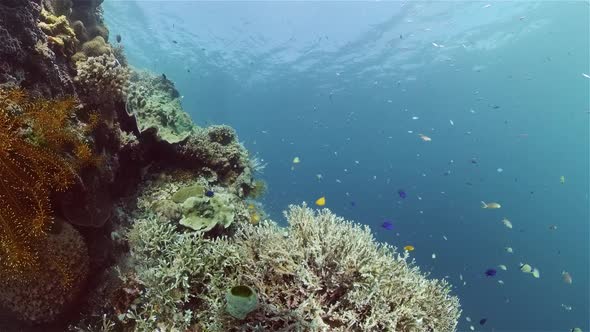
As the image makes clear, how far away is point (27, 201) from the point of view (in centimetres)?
388

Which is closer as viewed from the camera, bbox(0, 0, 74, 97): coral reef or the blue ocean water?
bbox(0, 0, 74, 97): coral reef

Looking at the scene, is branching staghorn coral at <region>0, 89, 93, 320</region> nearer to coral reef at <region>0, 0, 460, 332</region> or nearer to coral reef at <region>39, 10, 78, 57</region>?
coral reef at <region>0, 0, 460, 332</region>

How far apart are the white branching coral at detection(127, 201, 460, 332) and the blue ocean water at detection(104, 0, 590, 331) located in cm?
449

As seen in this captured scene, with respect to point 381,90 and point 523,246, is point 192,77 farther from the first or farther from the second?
point 523,246

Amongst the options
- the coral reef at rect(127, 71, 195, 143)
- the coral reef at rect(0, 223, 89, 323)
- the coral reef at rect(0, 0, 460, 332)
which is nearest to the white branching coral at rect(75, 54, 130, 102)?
the coral reef at rect(0, 0, 460, 332)

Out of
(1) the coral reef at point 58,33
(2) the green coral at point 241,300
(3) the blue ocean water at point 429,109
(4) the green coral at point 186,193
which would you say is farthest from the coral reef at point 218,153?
(2) the green coral at point 241,300

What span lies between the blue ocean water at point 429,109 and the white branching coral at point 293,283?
14.7 ft

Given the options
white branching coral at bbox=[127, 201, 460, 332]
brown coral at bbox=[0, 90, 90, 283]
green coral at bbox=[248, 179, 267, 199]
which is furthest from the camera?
green coral at bbox=[248, 179, 267, 199]

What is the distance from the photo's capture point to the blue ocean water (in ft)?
121

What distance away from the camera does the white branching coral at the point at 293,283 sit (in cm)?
414

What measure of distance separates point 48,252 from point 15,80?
217cm

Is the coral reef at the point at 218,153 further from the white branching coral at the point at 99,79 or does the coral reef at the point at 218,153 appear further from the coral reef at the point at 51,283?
the coral reef at the point at 51,283

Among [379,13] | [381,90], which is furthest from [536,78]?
[379,13]

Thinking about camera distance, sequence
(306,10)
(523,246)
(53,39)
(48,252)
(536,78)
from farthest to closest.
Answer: (523,246) → (536,78) → (306,10) → (53,39) → (48,252)
